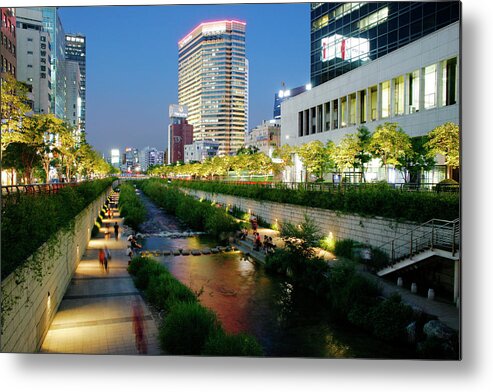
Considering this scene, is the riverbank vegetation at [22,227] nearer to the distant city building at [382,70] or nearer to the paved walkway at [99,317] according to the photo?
the paved walkway at [99,317]

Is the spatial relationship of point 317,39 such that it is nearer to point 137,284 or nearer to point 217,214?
point 217,214

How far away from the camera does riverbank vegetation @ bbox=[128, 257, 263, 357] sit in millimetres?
7957

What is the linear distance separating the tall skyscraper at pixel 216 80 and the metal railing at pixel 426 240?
984 cm

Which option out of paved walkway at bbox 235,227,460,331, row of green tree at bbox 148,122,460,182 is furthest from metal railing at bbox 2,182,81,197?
row of green tree at bbox 148,122,460,182

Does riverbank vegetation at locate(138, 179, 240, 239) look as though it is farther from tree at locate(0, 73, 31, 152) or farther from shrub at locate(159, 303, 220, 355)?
shrub at locate(159, 303, 220, 355)

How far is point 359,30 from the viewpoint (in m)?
27.7

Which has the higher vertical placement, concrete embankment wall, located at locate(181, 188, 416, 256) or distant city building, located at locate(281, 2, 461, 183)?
distant city building, located at locate(281, 2, 461, 183)

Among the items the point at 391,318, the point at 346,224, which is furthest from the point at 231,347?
the point at 346,224

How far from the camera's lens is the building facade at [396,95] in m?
21.2

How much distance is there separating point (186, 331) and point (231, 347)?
144cm

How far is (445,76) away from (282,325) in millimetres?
15727

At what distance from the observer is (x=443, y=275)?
500 inches

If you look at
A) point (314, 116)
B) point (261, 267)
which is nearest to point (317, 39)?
point (314, 116)

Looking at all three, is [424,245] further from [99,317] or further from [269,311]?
[99,317]
